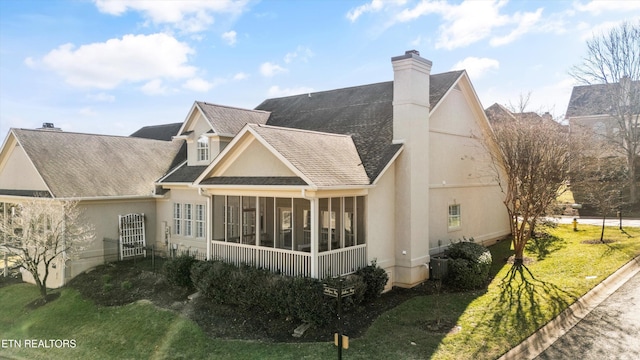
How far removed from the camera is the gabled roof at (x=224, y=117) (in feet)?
64.3

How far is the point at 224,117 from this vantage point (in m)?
20.3

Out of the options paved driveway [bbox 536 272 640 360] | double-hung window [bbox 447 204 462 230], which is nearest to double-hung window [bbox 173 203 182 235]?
double-hung window [bbox 447 204 462 230]

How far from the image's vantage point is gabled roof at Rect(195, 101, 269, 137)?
19.6 meters

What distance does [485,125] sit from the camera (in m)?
21.7

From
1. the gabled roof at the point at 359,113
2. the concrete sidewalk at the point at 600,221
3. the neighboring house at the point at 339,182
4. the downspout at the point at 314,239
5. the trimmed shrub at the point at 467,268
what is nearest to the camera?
the downspout at the point at 314,239

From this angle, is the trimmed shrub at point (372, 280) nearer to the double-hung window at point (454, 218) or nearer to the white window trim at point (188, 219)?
the double-hung window at point (454, 218)

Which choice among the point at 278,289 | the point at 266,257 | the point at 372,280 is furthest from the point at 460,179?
the point at 278,289

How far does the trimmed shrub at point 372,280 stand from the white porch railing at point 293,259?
356 millimetres

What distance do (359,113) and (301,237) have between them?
20.5 feet

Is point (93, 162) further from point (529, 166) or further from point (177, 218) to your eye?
point (529, 166)

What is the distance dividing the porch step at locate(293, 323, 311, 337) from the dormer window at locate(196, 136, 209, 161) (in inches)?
443

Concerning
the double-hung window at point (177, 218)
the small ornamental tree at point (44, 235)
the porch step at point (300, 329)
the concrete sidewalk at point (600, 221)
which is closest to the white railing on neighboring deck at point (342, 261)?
the porch step at point (300, 329)

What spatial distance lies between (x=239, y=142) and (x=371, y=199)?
5018 millimetres

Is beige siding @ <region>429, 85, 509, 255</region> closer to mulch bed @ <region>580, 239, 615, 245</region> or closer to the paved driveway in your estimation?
mulch bed @ <region>580, 239, 615, 245</region>
